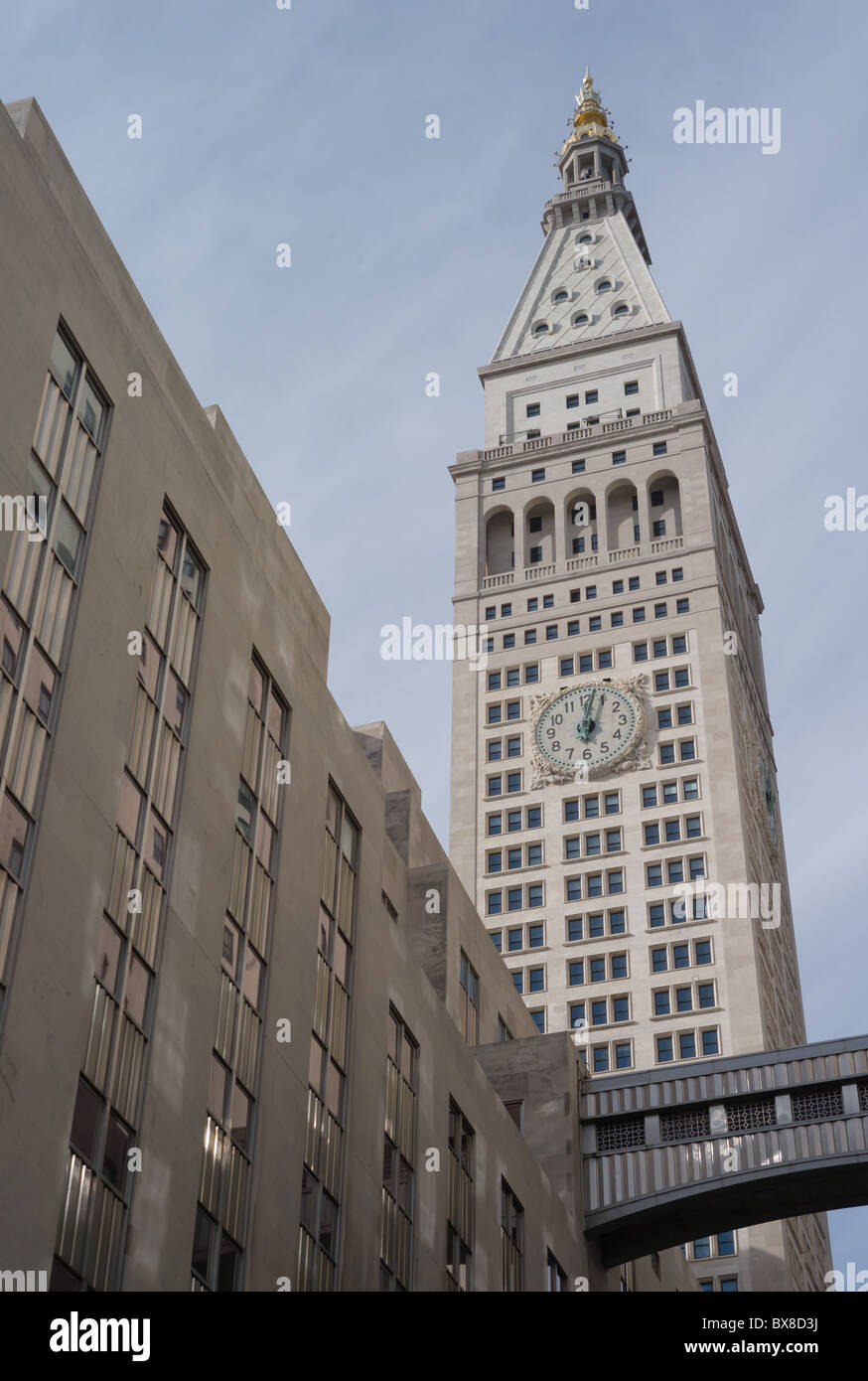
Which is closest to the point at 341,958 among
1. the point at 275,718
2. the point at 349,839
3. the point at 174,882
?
the point at 349,839

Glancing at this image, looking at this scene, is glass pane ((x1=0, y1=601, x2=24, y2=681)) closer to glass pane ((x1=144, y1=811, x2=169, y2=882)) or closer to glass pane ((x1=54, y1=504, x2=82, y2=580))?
glass pane ((x1=54, y1=504, x2=82, y2=580))

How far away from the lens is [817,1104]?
1668 inches

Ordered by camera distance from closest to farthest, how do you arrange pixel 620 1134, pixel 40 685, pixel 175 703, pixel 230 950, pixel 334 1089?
pixel 40 685 < pixel 175 703 < pixel 230 950 < pixel 334 1089 < pixel 620 1134

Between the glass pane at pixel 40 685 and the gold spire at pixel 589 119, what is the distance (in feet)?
388

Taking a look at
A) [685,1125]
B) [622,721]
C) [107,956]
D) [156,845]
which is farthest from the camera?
[622,721]

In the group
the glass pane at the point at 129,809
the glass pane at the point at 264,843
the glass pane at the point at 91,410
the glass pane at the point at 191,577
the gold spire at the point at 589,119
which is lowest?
the glass pane at the point at 129,809

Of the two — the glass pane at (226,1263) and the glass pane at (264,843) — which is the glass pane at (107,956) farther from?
the glass pane at (264,843)

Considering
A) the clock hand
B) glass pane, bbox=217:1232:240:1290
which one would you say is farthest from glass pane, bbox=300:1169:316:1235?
the clock hand

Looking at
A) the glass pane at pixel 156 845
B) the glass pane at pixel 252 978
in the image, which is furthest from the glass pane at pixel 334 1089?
the glass pane at pixel 156 845

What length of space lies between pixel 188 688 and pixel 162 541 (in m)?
2.55

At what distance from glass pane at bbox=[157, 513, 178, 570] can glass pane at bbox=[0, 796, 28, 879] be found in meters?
7.11

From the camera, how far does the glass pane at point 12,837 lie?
2192cm

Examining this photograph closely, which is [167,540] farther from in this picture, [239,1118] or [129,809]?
[239,1118]

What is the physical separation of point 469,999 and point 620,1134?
539 cm
